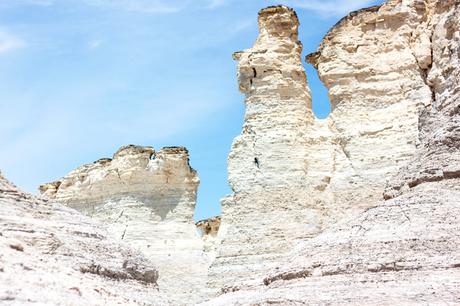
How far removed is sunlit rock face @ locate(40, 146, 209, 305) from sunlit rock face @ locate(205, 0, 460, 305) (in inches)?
310

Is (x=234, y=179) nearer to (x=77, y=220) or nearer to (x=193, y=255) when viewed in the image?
(x=193, y=255)

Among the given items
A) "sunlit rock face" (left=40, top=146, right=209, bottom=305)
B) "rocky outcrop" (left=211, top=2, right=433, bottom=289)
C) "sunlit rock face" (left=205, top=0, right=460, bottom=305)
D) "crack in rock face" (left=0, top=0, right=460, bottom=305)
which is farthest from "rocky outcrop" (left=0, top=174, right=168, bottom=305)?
"sunlit rock face" (left=40, top=146, right=209, bottom=305)

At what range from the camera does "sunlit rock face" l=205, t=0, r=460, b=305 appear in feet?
54.6

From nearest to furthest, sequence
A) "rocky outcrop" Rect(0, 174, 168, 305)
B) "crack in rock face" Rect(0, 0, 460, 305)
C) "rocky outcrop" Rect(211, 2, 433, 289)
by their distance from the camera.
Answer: "rocky outcrop" Rect(0, 174, 168, 305)
"crack in rock face" Rect(0, 0, 460, 305)
"rocky outcrop" Rect(211, 2, 433, 289)

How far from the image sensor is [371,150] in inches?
1177

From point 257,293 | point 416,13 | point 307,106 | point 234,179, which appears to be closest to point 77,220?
point 257,293

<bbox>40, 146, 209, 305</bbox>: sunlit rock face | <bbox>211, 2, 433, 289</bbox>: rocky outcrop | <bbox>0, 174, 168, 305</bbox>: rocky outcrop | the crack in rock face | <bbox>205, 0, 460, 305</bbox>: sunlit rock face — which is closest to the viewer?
<bbox>0, 174, 168, 305</bbox>: rocky outcrop

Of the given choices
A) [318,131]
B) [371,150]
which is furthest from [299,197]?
[318,131]

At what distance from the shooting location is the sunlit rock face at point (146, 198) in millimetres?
38094

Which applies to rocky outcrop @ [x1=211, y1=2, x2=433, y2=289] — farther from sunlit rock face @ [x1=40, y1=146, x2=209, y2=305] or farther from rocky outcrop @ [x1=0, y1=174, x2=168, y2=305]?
rocky outcrop @ [x1=0, y1=174, x2=168, y2=305]

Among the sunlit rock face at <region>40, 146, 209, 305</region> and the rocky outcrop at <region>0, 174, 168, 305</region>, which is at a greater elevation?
the sunlit rock face at <region>40, 146, 209, 305</region>

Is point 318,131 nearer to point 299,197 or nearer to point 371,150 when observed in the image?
point 371,150

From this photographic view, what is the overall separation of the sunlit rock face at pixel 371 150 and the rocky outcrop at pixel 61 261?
2.80 meters

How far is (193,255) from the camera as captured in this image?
37250 mm
